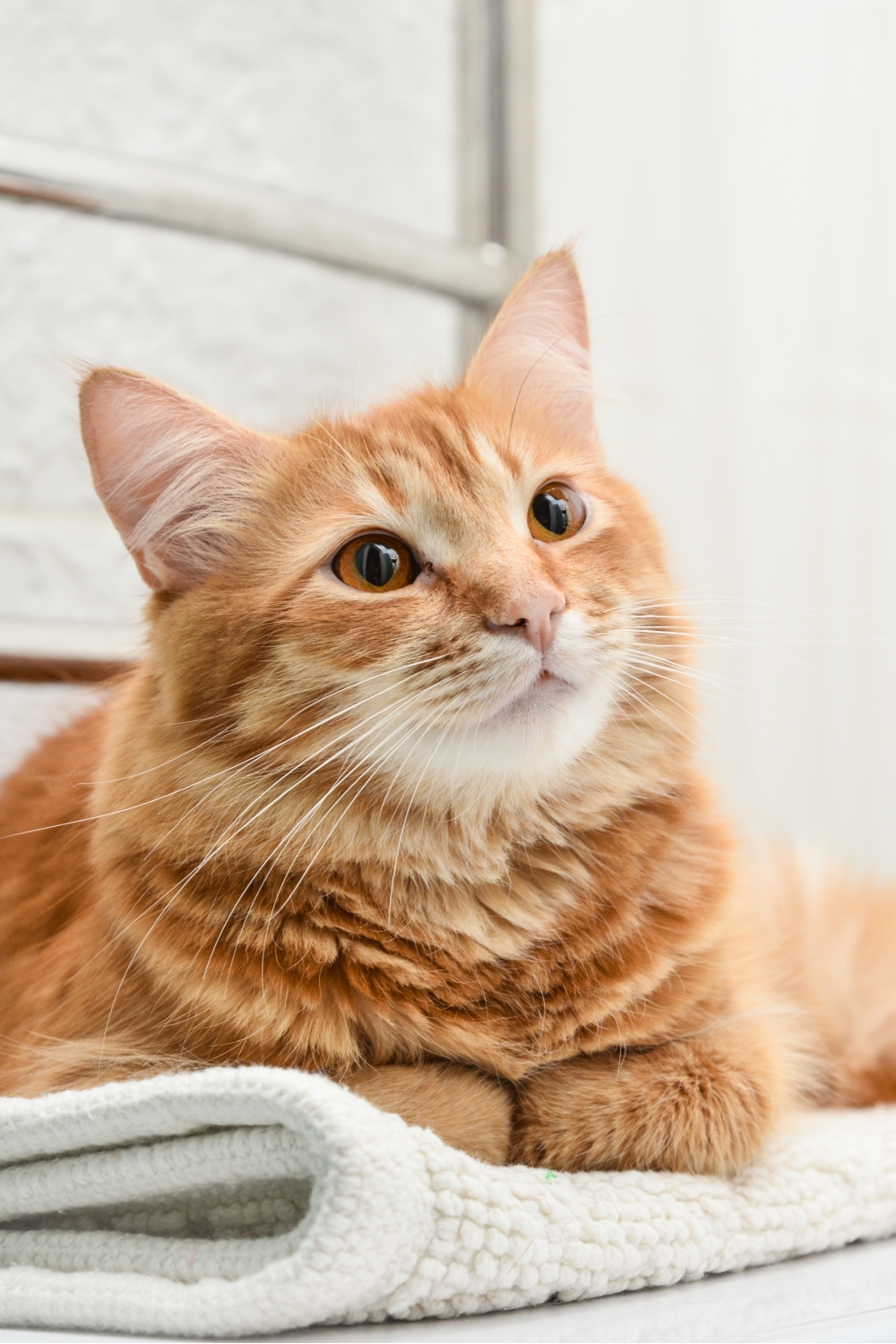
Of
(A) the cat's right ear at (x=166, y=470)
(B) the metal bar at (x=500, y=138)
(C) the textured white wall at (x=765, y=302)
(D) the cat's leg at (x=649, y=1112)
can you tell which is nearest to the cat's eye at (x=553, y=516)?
(A) the cat's right ear at (x=166, y=470)

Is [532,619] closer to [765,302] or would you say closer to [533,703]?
[533,703]

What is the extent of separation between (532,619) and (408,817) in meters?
0.22

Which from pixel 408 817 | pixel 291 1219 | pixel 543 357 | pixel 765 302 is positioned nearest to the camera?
pixel 291 1219

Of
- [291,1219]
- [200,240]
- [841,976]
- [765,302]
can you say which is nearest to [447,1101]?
[291,1219]

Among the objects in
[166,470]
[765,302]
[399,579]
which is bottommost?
[399,579]

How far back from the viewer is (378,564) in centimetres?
112

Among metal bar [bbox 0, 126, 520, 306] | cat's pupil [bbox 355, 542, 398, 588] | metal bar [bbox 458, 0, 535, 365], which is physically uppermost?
metal bar [bbox 458, 0, 535, 365]

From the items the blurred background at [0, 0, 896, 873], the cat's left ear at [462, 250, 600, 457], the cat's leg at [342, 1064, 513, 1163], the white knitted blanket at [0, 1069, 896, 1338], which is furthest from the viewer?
the blurred background at [0, 0, 896, 873]

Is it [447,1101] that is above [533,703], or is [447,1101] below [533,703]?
below

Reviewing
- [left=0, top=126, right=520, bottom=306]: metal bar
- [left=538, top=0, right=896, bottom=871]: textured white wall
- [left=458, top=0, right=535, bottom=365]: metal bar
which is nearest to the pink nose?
[left=0, top=126, right=520, bottom=306]: metal bar

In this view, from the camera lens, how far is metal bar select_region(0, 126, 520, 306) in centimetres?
142

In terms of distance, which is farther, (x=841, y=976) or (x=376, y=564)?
(x=841, y=976)

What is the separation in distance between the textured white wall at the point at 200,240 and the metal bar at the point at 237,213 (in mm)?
191

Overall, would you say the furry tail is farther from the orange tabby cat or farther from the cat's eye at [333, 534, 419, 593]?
the cat's eye at [333, 534, 419, 593]
